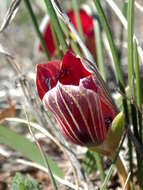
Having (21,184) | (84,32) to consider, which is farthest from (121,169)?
(84,32)

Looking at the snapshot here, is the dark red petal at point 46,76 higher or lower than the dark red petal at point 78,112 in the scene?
higher

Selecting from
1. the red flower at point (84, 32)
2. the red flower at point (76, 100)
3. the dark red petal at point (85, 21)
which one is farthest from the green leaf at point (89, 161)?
the dark red petal at point (85, 21)

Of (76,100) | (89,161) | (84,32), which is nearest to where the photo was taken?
(76,100)

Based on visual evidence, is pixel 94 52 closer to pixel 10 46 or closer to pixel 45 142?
pixel 45 142

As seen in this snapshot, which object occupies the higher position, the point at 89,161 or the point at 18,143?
the point at 18,143

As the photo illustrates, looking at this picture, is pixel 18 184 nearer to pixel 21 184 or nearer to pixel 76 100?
pixel 21 184

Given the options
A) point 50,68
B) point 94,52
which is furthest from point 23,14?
point 50,68

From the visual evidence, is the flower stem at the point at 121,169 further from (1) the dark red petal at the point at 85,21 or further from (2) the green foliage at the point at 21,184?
(1) the dark red petal at the point at 85,21
